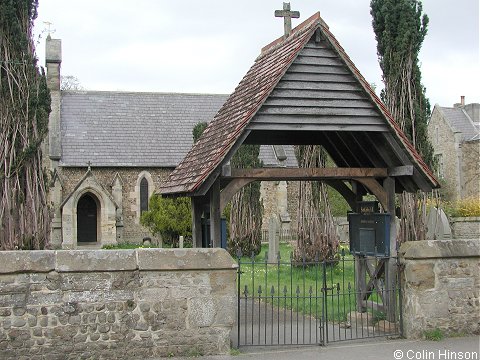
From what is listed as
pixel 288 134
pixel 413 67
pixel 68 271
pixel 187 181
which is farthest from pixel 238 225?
pixel 68 271

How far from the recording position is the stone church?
28.9 metres

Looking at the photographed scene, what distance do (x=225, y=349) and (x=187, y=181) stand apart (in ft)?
8.02

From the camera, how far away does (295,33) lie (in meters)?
9.67

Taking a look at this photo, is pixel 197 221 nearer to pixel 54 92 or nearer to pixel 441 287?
pixel 441 287

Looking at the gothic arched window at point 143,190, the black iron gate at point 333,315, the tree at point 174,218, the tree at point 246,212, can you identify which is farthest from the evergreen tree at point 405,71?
the gothic arched window at point 143,190

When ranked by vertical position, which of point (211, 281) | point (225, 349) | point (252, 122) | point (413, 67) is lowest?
point (225, 349)

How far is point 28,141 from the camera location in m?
12.4

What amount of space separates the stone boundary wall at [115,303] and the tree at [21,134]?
502 centimetres

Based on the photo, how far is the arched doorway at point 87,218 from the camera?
29750 mm

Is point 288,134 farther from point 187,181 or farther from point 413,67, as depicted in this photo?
point 413,67

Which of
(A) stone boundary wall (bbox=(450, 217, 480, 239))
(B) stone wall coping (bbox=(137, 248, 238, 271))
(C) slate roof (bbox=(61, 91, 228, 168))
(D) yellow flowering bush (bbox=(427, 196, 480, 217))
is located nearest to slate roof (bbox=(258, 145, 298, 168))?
(C) slate roof (bbox=(61, 91, 228, 168))

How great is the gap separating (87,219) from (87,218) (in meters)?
0.06

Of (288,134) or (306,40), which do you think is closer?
(306,40)

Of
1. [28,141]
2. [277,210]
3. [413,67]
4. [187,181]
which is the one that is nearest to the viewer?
[187,181]
